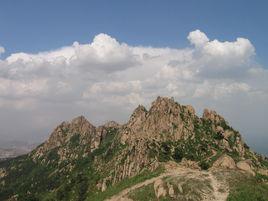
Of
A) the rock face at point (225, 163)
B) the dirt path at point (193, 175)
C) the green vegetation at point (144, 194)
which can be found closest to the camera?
the dirt path at point (193, 175)

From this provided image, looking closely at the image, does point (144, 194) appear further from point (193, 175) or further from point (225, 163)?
point (225, 163)

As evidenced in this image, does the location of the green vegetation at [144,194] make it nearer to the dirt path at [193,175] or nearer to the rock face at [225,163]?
the dirt path at [193,175]

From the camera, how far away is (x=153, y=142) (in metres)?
200

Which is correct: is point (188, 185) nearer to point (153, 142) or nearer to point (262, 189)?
point (262, 189)

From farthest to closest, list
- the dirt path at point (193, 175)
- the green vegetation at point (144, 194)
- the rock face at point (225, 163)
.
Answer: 1. the rock face at point (225, 163)
2. the green vegetation at point (144, 194)
3. the dirt path at point (193, 175)

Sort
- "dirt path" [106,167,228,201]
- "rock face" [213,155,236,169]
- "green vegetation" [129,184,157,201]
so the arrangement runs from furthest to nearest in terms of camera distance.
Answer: "rock face" [213,155,236,169], "green vegetation" [129,184,157,201], "dirt path" [106,167,228,201]

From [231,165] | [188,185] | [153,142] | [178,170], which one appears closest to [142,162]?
[153,142]

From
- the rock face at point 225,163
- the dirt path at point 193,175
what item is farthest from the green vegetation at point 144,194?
the rock face at point 225,163

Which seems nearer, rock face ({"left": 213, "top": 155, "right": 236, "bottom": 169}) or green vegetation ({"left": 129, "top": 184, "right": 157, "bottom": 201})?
green vegetation ({"left": 129, "top": 184, "right": 157, "bottom": 201})

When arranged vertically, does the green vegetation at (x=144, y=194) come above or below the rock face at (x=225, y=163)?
below

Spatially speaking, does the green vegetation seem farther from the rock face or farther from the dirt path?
the rock face

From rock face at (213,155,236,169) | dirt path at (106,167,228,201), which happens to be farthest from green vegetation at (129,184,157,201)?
rock face at (213,155,236,169)

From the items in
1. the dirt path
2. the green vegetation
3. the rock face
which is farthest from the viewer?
the rock face

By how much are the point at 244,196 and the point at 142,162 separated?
231 ft
